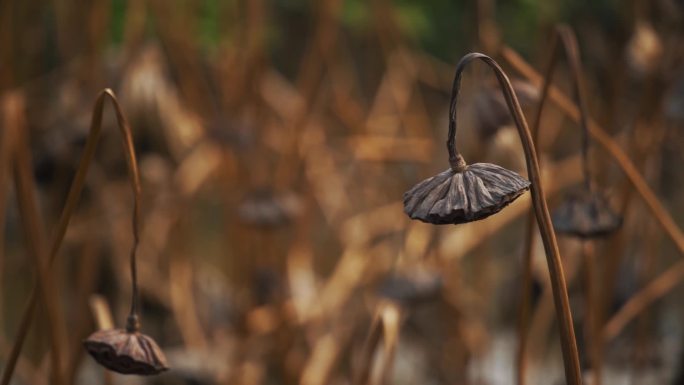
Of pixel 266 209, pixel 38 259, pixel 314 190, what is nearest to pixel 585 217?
pixel 38 259

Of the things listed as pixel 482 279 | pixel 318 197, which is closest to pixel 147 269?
pixel 318 197

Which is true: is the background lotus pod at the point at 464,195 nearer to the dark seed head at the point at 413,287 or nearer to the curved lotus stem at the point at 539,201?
the curved lotus stem at the point at 539,201

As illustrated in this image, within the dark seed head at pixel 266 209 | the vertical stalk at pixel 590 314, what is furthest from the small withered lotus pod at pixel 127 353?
the dark seed head at pixel 266 209

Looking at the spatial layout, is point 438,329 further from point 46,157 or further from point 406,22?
point 46,157

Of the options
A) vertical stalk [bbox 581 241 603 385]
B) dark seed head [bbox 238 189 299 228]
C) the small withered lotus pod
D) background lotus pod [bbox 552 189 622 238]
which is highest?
dark seed head [bbox 238 189 299 228]

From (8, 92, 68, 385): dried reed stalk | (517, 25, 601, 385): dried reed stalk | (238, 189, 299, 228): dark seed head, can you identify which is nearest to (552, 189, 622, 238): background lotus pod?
(517, 25, 601, 385): dried reed stalk

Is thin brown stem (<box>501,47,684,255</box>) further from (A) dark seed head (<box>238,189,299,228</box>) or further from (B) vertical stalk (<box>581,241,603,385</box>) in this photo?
(A) dark seed head (<box>238,189,299,228</box>)
